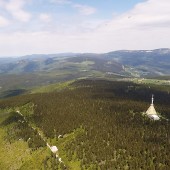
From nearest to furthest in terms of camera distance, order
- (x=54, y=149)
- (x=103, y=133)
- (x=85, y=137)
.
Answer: (x=54, y=149)
(x=85, y=137)
(x=103, y=133)

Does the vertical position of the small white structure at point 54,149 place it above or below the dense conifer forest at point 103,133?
below

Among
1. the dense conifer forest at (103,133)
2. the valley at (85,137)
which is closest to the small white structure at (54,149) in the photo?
the valley at (85,137)

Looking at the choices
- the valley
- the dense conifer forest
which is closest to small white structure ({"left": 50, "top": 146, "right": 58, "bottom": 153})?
the valley

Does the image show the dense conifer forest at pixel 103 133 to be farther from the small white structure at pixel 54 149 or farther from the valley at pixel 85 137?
the small white structure at pixel 54 149

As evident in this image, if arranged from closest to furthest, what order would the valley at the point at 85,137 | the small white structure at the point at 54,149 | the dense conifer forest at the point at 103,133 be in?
the dense conifer forest at the point at 103,133 → the valley at the point at 85,137 → the small white structure at the point at 54,149

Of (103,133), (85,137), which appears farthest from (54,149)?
(103,133)

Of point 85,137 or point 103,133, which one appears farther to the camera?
point 103,133

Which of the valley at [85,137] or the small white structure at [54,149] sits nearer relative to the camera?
the valley at [85,137]

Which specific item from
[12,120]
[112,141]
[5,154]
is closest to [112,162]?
[112,141]

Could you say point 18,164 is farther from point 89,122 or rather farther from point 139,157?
point 139,157

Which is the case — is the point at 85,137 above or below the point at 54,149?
above

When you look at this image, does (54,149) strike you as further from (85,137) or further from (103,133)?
(103,133)
